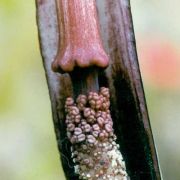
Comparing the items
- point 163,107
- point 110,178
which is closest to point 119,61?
point 163,107

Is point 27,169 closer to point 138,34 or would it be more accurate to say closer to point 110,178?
point 110,178

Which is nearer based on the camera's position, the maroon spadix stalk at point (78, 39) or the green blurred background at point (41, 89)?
the maroon spadix stalk at point (78, 39)

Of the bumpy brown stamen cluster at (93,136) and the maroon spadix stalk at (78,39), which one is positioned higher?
the maroon spadix stalk at (78,39)

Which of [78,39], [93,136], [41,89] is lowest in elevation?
[93,136]

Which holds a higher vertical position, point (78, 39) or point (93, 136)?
point (78, 39)

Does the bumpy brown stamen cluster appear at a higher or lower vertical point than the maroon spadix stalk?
lower

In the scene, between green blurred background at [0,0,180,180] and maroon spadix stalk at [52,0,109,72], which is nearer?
maroon spadix stalk at [52,0,109,72]
